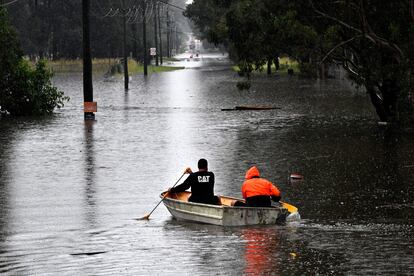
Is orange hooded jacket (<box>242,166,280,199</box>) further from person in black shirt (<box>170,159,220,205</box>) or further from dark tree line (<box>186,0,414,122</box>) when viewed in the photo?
dark tree line (<box>186,0,414,122</box>)

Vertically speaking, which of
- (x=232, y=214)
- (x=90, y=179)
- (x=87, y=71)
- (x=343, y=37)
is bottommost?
(x=90, y=179)

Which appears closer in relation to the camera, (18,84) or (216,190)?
(216,190)

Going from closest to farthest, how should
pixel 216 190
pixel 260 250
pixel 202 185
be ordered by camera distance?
1. pixel 260 250
2. pixel 202 185
3. pixel 216 190

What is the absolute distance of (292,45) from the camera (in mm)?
38094

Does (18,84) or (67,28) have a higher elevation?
(67,28)

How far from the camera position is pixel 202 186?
58.3ft

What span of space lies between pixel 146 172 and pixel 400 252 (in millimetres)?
11755

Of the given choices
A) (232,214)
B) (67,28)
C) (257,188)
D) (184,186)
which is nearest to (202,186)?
(184,186)

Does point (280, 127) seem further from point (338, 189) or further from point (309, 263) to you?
point (309, 263)

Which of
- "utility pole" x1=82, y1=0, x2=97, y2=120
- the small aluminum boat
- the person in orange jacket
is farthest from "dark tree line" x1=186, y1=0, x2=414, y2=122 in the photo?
the small aluminum boat

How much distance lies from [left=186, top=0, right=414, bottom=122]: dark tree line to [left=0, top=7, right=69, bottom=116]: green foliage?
1104 cm

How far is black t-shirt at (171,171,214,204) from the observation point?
17.7m

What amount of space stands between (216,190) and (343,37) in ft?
58.8

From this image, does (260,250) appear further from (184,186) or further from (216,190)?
(216,190)
